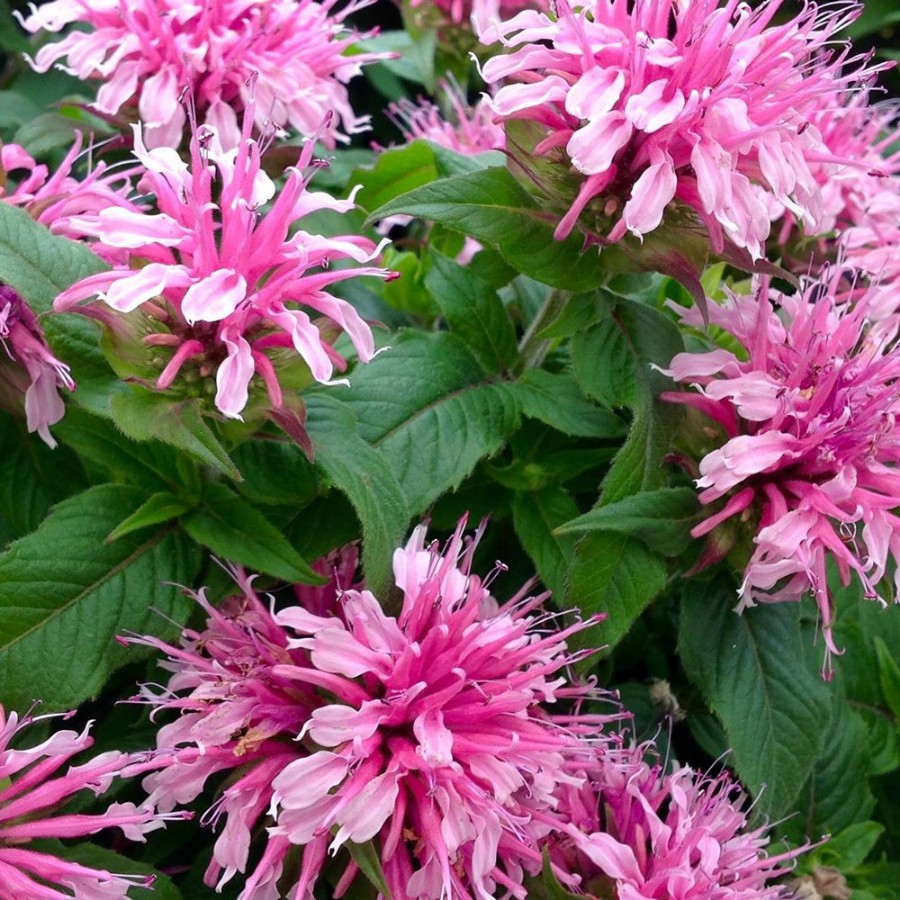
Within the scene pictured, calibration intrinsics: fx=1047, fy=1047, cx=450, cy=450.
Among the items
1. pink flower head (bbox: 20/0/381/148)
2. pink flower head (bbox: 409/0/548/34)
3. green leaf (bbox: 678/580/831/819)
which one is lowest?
green leaf (bbox: 678/580/831/819)

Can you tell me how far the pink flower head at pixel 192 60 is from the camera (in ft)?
2.15

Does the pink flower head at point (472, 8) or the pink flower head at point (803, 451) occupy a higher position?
the pink flower head at point (472, 8)

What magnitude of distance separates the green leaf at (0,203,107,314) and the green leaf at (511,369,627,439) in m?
0.25

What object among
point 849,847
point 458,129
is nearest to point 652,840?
point 849,847

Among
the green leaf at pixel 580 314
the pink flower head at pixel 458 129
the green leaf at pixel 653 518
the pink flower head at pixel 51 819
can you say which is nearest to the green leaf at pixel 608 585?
the green leaf at pixel 653 518

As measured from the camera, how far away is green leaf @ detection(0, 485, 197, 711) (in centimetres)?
51

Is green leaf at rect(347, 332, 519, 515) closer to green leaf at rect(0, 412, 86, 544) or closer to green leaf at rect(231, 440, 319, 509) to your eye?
green leaf at rect(231, 440, 319, 509)

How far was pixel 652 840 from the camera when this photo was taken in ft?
1.84

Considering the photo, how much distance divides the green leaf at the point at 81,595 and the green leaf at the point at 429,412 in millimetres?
122

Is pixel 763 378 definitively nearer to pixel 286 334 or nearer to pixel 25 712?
pixel 286 334

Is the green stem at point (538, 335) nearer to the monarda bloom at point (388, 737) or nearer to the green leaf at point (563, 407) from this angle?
the green leaf at point (563, 407)

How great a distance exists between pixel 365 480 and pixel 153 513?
114 mm

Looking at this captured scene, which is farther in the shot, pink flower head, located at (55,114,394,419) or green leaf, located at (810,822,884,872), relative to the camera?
green leaf, located at (810,822,884,872)

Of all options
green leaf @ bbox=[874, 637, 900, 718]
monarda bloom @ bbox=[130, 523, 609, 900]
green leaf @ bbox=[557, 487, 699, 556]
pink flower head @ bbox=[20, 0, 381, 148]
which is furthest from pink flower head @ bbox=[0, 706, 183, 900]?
green leaf @ bbox=[874, 637, 900, 718]
